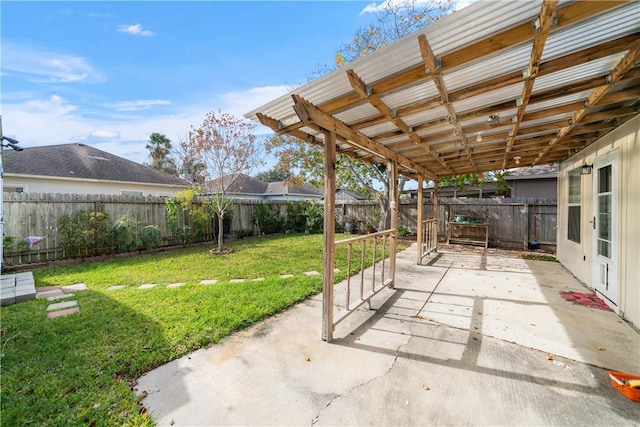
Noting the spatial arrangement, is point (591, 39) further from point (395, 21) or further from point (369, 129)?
point (395, 21)

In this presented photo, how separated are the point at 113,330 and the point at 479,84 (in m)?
4.11

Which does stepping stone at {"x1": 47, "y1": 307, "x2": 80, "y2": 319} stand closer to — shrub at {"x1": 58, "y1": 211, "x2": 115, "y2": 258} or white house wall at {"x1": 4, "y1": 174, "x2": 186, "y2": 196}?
shrub at {"x1": 58, "y1": 211, "x2": 115, "y2": 258}

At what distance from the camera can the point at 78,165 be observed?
1024cm

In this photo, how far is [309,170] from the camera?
968 cm

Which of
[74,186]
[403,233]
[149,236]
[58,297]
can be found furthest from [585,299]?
[74,186]

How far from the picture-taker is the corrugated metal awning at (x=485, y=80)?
4.94ft

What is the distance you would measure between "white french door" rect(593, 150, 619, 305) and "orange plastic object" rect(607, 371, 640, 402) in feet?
6.13

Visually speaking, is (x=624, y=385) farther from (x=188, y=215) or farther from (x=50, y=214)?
(x=50, y=214)

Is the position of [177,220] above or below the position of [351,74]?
below

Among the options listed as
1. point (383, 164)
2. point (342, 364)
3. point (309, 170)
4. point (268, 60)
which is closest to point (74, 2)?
point (268, 60)

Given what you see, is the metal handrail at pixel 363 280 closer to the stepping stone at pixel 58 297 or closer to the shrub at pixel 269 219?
the stepping stone at pixel 58 297

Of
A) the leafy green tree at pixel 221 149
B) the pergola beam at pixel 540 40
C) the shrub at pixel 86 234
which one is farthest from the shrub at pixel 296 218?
the pergola beam at pixel 540 40

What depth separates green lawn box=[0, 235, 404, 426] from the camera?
5.55 feet

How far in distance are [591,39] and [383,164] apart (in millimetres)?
3183
